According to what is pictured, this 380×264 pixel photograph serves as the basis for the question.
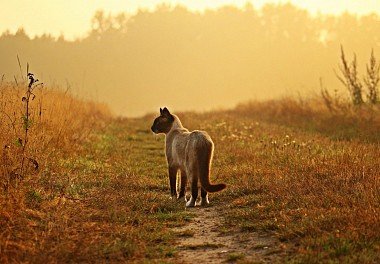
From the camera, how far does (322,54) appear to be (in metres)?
64.8

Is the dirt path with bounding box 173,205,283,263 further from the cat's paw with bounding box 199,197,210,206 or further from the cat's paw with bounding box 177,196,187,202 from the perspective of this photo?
the cat's paw with bounding box 177,196,187,202

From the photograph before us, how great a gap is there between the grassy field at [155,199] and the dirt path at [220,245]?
12 centimetres

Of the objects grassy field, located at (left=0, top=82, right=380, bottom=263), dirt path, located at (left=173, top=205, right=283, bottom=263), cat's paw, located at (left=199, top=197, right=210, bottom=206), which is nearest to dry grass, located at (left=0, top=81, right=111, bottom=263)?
grassy field, located at (left=0, top=82, right=380, bottom=263)

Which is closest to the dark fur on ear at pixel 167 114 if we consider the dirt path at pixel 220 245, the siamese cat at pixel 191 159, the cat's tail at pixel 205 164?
the siamese cat at pixel 191 159

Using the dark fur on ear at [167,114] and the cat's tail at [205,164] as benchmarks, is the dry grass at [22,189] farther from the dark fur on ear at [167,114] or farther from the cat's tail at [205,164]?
the dark fur on ear at [167,114]

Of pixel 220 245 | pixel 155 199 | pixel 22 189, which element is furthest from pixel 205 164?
pixel 22 189

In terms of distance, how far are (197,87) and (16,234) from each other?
62.3 metres

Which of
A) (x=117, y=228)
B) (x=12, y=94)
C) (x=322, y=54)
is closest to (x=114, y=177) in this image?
(x=12, y=94)

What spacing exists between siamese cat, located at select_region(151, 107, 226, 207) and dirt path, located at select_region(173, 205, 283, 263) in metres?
0.85

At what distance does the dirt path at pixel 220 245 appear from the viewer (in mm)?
5781

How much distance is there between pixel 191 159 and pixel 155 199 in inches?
33.9

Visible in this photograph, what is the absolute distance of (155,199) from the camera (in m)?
8.70

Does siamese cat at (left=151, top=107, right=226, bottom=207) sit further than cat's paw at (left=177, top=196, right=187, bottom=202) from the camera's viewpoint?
No

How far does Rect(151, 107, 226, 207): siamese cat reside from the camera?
8219mm
